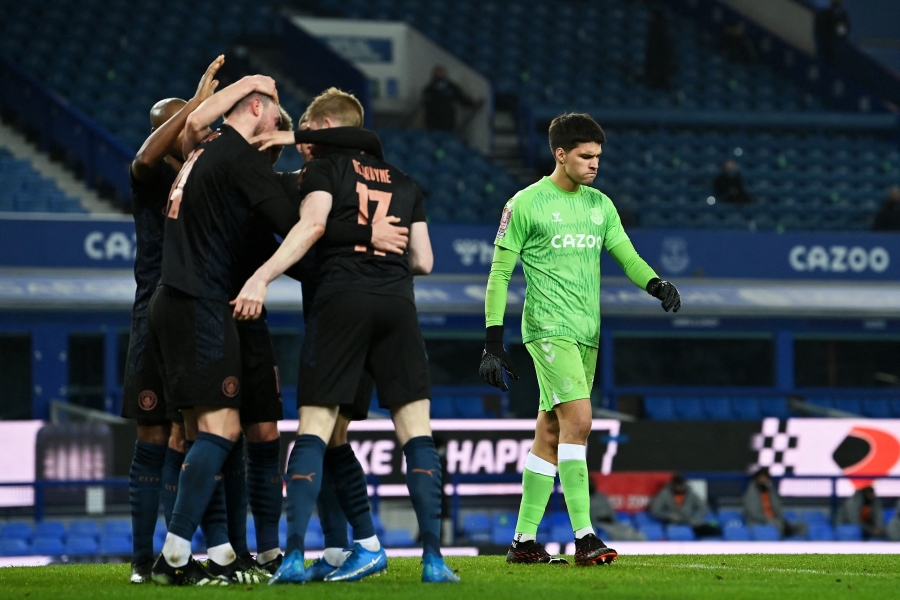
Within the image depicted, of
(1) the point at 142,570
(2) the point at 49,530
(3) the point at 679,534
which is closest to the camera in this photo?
(1) the point at 142,570

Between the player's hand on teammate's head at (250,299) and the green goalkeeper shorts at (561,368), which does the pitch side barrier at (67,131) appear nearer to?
the green goalkeeper shorts at (561,368)

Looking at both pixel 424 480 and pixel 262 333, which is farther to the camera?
pixel 262 333

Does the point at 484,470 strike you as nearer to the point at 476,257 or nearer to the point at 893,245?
the point at 476,257

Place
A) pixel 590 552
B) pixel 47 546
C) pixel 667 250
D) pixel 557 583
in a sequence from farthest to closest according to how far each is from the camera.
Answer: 1. pixel 667 250
2. pixel 47 546
3. pixel 590 552
4. pixel 557 583

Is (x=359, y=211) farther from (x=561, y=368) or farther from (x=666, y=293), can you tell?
(x=666, y=293)

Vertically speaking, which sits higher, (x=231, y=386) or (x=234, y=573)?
(x=231, y=386)

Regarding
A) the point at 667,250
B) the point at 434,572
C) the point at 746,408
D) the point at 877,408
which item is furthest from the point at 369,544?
the point at 877,408

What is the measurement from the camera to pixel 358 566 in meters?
5.61

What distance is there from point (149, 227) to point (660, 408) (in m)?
12.5

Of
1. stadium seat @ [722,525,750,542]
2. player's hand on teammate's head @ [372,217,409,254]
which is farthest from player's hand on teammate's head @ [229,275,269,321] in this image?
stadium seat @ [722,525,750,542]

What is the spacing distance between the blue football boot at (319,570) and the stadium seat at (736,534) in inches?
395

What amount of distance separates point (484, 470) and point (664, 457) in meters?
2.16

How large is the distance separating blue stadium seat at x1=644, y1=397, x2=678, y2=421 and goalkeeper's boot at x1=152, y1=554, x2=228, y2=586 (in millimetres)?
12638

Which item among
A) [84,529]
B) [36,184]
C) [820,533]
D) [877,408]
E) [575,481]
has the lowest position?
[820,533]
